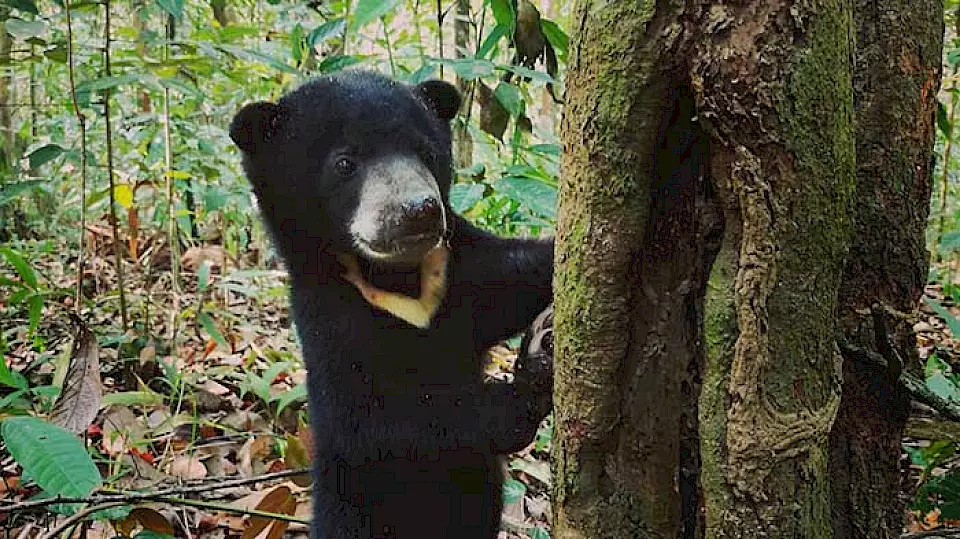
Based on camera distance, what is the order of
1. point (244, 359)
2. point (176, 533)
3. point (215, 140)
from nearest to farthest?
point (176, 533) < point (244, 359) < point (215, 140)

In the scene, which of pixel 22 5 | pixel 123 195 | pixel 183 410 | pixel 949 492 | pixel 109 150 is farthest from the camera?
pixel 123 195

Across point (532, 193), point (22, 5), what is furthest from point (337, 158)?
point (22, 5)

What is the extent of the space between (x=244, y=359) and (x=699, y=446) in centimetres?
417

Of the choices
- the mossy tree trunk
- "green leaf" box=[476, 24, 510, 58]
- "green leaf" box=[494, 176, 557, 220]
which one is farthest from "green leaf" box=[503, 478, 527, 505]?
"green leaf" box=[476, 24, 510, 58]

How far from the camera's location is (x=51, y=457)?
225 centimetres

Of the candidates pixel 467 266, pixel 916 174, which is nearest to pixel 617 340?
pixel 916 174

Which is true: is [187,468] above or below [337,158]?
below

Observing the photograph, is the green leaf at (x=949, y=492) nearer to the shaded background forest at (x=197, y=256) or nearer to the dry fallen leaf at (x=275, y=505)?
the shaded background forest at (x=197, y=256)

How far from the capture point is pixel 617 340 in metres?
1.79

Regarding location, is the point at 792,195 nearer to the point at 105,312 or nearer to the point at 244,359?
the point at 244,359

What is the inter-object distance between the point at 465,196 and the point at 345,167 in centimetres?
60

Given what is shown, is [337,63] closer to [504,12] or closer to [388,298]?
[504,12]

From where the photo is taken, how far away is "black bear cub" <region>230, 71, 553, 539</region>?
109 inches

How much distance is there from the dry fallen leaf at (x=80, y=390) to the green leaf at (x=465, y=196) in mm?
1390
